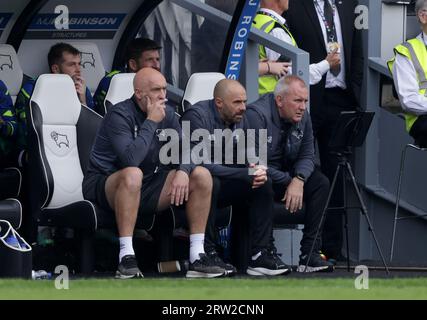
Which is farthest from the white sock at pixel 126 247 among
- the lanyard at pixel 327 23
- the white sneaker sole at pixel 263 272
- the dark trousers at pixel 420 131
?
the lanyard at pixel 327 23

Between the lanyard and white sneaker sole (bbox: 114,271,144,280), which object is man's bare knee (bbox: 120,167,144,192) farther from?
the lanyard

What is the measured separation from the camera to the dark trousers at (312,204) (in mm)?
13102

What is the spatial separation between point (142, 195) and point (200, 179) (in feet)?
1.43

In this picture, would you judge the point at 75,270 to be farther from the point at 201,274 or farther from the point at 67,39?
the point at 67,39

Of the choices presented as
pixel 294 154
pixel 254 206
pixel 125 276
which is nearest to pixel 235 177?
pixel 254 206

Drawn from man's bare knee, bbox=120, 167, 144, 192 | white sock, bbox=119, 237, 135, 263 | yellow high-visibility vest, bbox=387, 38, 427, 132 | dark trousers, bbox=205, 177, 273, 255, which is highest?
yellow high-visibility vest, bbox=387, 38, 427, 132

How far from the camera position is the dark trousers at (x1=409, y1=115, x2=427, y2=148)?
13750 millimetres

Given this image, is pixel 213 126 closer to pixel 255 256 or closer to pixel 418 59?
pixel 255 256

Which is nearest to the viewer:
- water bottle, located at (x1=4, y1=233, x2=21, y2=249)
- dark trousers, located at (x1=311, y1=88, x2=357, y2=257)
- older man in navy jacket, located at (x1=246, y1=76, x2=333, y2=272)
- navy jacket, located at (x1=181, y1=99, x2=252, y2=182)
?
water bottle, located at (x1=4, y1=233, x2=21, y2=249)

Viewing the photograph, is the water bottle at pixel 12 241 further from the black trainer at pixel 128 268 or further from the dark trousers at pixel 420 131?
the dark trousers at pixel 420 131

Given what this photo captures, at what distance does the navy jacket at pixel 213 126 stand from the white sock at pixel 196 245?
1.73 feet

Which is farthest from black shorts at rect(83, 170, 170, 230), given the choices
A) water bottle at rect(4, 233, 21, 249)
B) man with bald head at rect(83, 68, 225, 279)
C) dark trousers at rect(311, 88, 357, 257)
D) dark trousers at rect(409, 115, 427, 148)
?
dark trousers at rect(409, 115, 427, 148)

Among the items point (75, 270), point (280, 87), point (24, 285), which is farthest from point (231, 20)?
point (24, 285)

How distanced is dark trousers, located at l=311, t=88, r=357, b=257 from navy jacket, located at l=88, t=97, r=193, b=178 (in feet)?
6.54
